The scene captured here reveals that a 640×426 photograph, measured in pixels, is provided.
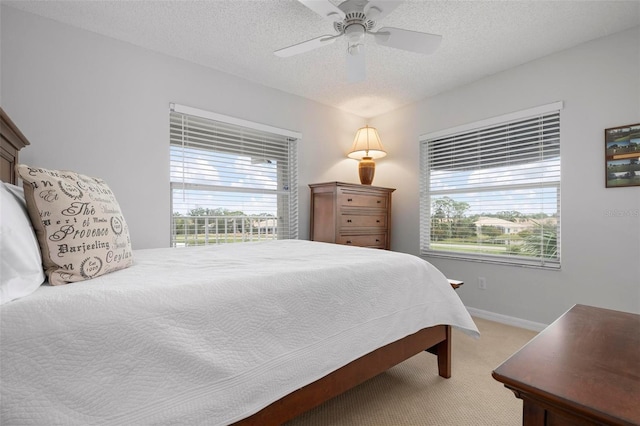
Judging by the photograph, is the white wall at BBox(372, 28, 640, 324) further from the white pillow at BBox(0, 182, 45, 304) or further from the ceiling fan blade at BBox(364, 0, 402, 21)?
the white pillow at BBox(0, 182, 45, 304)

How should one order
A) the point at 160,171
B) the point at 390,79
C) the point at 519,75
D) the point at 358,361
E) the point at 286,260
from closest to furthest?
the point at 358,361, the point at 286,260, the point at 160,171, the point at 519,75, the point at 390,79

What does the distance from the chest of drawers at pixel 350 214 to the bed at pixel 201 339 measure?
176 centimetres

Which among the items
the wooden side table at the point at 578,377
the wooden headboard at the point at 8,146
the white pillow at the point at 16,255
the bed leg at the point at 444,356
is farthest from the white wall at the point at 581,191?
the wooden headboard at the point at 8,146

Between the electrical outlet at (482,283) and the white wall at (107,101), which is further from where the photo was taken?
the electrical outlet at (482,283)

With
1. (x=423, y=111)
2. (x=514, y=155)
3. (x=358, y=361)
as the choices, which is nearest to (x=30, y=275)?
(x=358, y=361)

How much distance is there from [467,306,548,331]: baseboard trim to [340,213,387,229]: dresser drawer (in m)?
1.36

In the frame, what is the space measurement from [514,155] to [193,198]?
3175 mm

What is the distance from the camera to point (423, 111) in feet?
12.0

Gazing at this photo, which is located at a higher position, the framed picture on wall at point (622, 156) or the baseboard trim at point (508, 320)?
the framed picture on wall at point (622, 156)

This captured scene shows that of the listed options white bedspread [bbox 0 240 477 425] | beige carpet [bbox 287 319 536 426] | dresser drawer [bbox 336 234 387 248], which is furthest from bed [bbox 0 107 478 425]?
dresser drawer [bbox 336 234 387 248]

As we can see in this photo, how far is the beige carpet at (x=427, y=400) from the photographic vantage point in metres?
1.48

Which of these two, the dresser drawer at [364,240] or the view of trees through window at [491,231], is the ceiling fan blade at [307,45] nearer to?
the dresser drawer at [364,240]

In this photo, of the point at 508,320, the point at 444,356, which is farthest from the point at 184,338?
the point at 508,320

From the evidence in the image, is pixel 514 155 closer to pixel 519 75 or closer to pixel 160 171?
pixel 519 75
